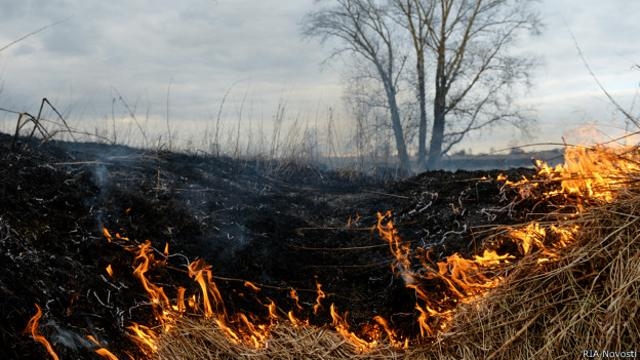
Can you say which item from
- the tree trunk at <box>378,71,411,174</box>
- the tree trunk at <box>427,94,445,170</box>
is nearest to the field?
the tree trunk at <box>378,71,411,174</box>

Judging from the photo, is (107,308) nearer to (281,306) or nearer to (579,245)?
(281,306)

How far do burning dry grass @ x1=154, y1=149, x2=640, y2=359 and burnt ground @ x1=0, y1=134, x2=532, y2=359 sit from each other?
15.1 inches

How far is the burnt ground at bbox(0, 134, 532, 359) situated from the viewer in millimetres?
3100

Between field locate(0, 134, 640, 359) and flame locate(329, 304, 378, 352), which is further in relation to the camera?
flame locate(329, 304, 378, 352)

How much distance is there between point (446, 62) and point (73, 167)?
1435 centimetres

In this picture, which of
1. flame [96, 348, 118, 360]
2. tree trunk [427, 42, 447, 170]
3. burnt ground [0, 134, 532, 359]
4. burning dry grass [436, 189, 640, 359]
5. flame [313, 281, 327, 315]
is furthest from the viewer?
tree trunk [427, 42, 447, 170]

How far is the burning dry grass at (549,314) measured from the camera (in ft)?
8.55

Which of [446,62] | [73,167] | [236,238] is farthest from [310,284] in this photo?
[446,62]

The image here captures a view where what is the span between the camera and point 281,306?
3840mm

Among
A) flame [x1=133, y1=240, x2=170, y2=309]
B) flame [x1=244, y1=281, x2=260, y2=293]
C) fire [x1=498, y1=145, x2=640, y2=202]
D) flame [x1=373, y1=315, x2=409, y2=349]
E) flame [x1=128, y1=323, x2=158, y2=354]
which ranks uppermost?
fire [x1=498, y1=145, x2=640, y2=202]

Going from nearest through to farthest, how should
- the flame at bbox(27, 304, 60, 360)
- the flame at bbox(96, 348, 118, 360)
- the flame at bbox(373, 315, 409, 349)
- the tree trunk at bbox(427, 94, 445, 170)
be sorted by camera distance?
the flame at bbox(27, 304, 60, 360) → the flame at bbox(96, 348, 118, 360) → the flame at bbox(373, 315, 409, 349) → the tree trunk at bbox(427, 94, 445, 170)

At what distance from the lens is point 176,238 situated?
4.28 metres

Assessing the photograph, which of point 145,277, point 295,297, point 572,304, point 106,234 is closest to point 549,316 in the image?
point 572,304

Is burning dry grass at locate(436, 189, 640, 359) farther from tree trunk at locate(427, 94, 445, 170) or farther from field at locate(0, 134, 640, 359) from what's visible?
tree trunk at locate(427, 94, 445, 170)
